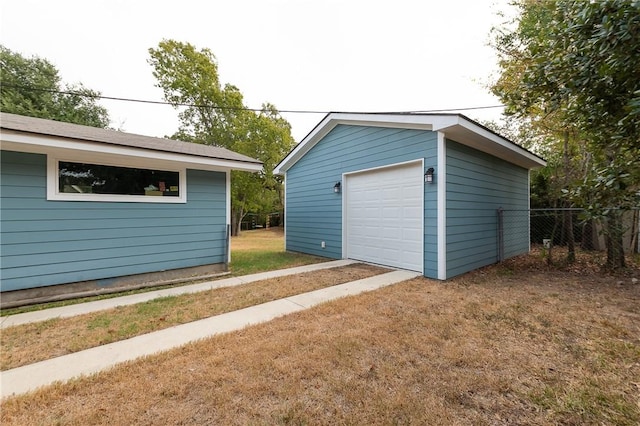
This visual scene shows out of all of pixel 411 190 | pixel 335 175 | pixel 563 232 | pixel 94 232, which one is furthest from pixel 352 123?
pixel 563 232

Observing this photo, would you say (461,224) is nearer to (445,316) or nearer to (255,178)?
(445,316)

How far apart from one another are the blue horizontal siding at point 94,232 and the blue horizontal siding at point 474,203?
4.78 m

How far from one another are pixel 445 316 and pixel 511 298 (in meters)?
1.49

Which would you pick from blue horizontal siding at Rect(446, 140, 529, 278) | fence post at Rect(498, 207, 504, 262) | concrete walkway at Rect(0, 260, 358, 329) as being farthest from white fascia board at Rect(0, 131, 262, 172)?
fence post at Rect(498, 207, 504, 262)

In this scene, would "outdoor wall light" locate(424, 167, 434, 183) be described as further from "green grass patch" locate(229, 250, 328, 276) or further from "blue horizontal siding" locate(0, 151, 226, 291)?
"blue horizontal siding" locate(0, 151, 226, 291)

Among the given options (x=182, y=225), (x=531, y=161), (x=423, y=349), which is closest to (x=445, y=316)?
(x=423, y=349)

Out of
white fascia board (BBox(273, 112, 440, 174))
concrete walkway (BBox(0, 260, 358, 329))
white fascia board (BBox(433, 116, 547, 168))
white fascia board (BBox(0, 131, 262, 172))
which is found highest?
white fascia board (BBox(273, 112, 440, 174))

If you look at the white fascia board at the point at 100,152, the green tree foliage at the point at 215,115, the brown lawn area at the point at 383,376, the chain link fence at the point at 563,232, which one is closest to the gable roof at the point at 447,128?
the chain link fence at the point at 563,232

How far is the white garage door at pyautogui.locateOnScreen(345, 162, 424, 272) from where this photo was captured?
5469 millimetres

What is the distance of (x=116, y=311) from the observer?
340 centimetres

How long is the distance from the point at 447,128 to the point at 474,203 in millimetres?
2038

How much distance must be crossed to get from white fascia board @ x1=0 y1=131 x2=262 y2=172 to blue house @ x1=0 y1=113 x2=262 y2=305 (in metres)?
0.01

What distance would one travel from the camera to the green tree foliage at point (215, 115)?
1548 centimetres

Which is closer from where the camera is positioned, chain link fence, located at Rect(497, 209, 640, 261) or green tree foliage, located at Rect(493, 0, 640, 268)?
green tree foliage, located at Rect(493, 0, 640, 268)
